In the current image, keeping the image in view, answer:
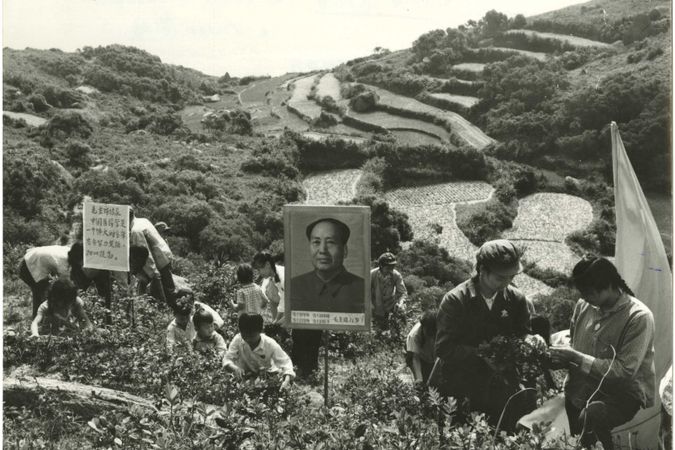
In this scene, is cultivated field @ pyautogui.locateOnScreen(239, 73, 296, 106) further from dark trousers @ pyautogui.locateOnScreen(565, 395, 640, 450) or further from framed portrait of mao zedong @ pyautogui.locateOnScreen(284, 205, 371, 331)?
dark trousers @ pyautogui.locateOnScreen(565, 395, 640, 450)

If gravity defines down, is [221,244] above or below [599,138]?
below

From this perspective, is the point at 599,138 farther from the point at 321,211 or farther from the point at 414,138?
the point at 321,211

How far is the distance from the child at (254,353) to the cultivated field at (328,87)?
1494 cm

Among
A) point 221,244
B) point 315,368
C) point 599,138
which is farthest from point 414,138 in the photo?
point 315,368

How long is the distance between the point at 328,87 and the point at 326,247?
1558cm

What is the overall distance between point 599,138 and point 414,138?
439cm

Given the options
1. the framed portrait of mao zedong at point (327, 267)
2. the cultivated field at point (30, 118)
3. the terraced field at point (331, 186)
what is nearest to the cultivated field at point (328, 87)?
the terraced field at point (331, 186)

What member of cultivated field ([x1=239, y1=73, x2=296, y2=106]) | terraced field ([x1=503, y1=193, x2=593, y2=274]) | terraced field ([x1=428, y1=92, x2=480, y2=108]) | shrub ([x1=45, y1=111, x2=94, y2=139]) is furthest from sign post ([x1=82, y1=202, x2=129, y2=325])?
cultivated field ([x1=239, y1=73, x2=296, y2=106])

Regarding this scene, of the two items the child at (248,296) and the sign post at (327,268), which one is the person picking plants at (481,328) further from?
the child at (248,296)

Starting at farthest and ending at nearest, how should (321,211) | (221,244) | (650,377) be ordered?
1. (221,244)
2. (321,211)
3. (650,377)

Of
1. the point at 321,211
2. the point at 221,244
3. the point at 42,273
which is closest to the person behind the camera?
the point at 321,211

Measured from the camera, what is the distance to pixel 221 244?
12.9 metres

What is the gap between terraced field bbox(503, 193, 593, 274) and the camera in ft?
50.2

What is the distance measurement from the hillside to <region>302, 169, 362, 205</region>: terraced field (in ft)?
0.16
